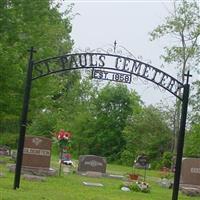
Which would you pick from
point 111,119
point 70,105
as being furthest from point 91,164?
point 70,105

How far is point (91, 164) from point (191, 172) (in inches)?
223

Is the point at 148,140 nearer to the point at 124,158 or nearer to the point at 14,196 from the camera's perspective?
the point at 124,158

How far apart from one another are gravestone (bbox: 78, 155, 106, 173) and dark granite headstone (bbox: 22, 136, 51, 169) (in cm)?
450

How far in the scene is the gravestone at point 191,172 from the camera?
2175 cm

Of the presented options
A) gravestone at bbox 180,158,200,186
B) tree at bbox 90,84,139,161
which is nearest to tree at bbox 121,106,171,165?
tree at bbox 90,84,139,161

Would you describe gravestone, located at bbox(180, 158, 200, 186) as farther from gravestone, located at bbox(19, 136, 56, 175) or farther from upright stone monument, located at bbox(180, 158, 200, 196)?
gravestone, located at bbox(19, 136, 56, 175)

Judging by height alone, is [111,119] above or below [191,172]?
above

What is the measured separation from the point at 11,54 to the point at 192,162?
833 cm

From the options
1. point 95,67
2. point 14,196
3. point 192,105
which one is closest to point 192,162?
point 95,67

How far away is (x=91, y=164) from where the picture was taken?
25812 mm

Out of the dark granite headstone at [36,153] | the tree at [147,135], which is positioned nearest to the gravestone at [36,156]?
the dark granite headstone at [36,153]

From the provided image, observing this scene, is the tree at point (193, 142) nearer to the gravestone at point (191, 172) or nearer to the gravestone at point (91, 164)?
the gravestone at point (91, 164)

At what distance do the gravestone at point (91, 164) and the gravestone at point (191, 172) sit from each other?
482 centimetres

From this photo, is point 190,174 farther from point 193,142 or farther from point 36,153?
point 193,142
